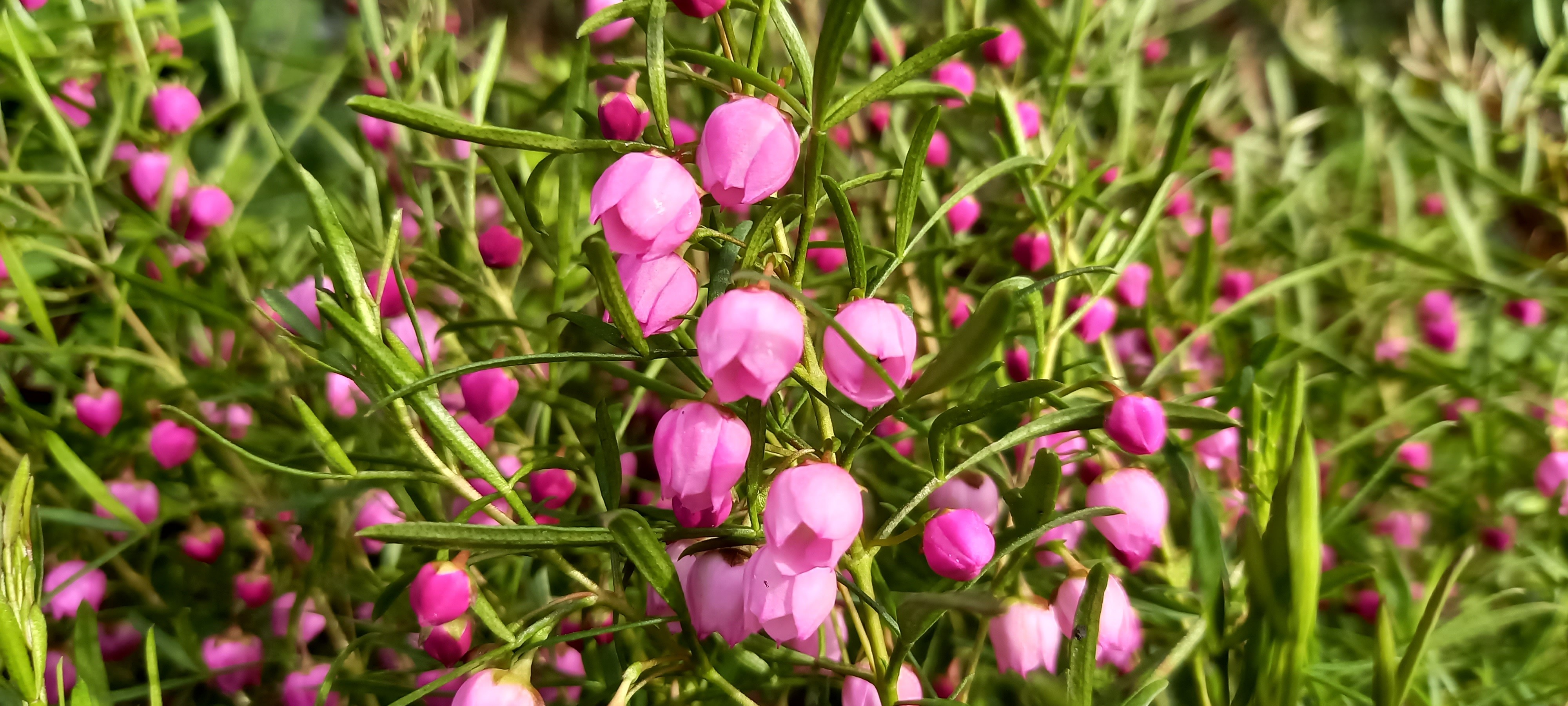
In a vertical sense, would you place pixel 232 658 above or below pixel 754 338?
below

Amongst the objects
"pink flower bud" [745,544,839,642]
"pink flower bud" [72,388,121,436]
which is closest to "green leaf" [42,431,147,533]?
"pink flower bud" [72,388,121,436]

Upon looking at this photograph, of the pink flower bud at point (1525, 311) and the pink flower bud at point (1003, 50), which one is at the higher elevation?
the pink flower bud at point (1003, 50)

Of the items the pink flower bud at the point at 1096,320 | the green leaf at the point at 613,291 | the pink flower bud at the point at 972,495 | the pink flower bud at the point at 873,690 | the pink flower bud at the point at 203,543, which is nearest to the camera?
the green leaf at the point at 613,291

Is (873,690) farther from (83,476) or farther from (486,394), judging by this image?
(83,476)

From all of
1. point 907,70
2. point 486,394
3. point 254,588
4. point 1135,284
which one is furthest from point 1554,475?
point 254,588

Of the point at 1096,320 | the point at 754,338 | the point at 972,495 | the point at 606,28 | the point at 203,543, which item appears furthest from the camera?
the point at 606,28

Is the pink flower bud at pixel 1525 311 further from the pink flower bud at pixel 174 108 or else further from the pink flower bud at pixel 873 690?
the pink flower bud at pixel 174 108

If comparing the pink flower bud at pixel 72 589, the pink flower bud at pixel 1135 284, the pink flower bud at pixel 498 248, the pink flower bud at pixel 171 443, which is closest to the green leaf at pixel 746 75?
the pink flower bud at pixel 498 248

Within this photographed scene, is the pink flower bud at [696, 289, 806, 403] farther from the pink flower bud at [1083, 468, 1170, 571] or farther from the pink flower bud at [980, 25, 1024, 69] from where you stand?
the pink flower bud at [980, 25, 1024, 69]
